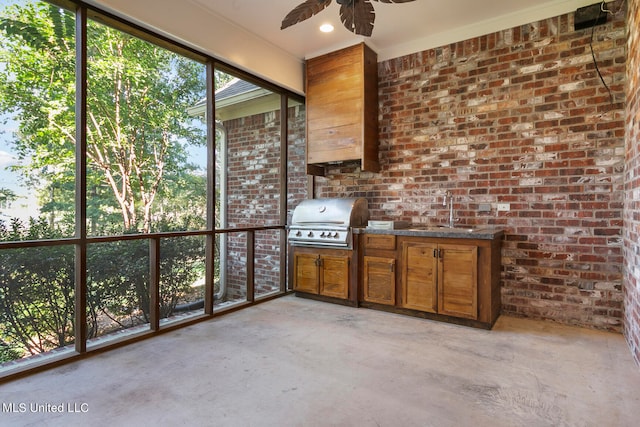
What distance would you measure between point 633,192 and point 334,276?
2.71 meters

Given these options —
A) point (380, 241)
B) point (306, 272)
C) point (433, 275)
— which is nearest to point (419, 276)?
point (433, 275)

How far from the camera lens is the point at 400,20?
3510 mm

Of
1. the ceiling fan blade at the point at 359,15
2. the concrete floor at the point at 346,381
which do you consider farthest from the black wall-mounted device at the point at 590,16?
the concrete floor at the point at 346,381

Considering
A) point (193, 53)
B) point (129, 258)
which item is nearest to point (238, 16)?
point (193, 53)

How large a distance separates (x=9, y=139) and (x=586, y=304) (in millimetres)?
4961

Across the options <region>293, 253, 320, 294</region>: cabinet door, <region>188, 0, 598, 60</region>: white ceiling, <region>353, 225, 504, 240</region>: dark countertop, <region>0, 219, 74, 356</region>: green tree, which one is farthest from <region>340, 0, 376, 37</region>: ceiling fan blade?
<region>0, 219, 74, 356</region>: green tree

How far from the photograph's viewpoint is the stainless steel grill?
380cm

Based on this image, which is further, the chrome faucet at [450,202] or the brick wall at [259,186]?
the brick wall at [259,186]

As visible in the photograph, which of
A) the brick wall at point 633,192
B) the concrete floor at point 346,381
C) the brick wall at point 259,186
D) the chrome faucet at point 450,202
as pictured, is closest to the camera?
the concrete floor at point 346,381

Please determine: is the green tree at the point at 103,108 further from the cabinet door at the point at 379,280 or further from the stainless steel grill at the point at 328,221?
the cabinet door at the point at 379,280

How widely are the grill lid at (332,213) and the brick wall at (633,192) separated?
234cm

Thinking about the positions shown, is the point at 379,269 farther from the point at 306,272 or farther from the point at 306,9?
the point at 306,9

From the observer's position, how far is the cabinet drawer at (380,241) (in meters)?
3.53

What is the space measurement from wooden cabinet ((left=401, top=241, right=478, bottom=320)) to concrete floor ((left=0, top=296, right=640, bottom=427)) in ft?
0.78
